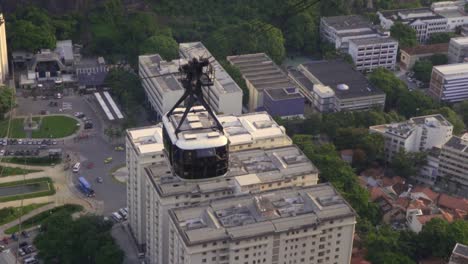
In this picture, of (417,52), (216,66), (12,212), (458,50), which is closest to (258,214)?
(12,212)

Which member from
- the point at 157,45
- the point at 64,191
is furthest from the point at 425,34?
the point at 64,191

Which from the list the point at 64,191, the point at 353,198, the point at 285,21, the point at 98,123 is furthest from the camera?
the point at 285,21

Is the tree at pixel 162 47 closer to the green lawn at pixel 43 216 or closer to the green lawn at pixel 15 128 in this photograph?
the green lawn at pixel 15 128

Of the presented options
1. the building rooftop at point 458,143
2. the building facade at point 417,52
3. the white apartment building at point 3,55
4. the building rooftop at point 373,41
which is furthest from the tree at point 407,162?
the white apartment building at point 3,55

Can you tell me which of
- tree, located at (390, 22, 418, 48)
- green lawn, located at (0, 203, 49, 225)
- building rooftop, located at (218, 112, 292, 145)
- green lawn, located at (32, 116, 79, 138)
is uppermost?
building rooftop, located at (218, 112, 292, 145)

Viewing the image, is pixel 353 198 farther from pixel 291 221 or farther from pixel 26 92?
pixel 26 92

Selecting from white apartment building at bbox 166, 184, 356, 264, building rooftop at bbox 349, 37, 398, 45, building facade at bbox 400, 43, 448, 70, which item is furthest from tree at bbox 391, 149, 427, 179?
building facade at bbox 400, 43, 448, 70

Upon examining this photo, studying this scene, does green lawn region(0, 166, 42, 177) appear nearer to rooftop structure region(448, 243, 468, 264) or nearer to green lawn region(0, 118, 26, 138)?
green lawn region(0, 118, 26, 138)
